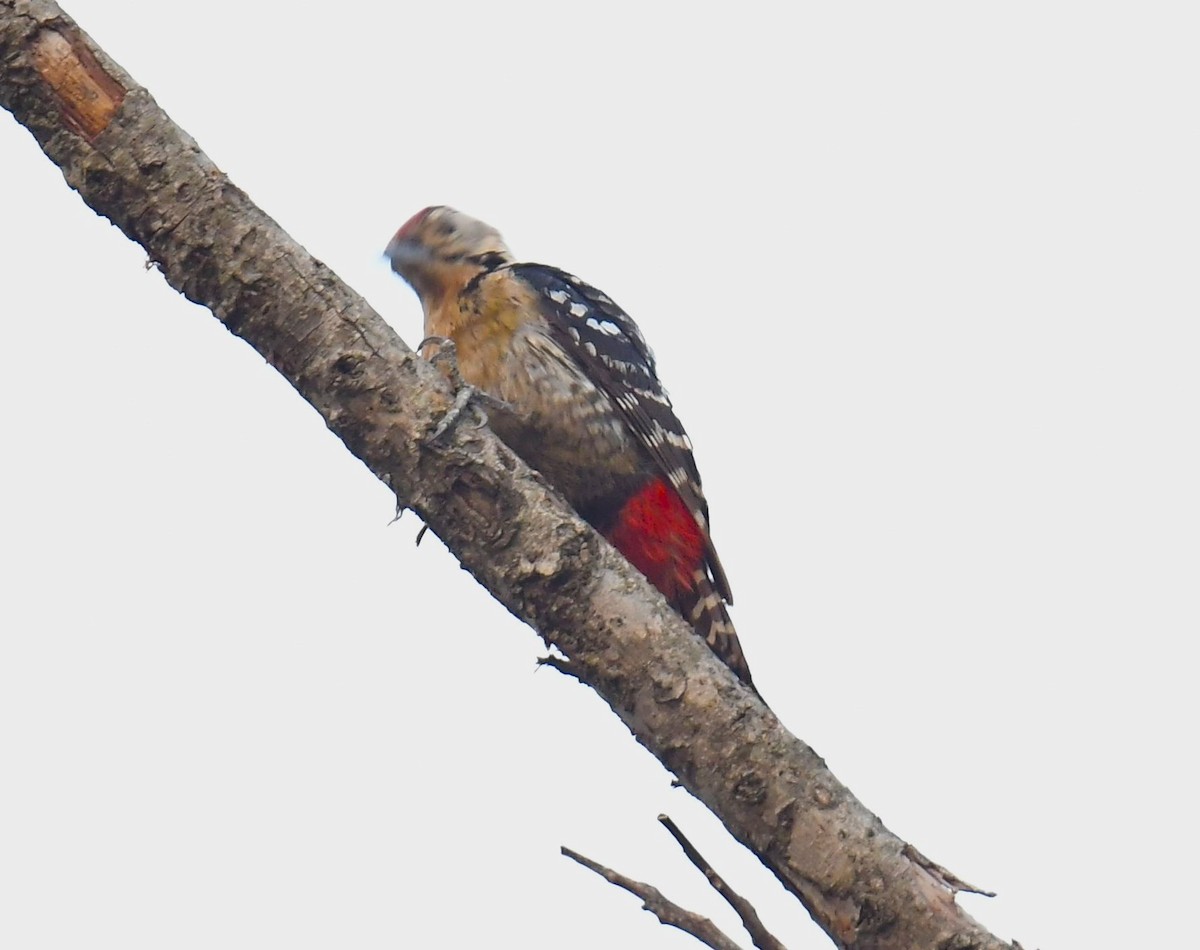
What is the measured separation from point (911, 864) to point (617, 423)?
9.56 ft

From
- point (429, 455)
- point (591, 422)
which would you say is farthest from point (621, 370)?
point (429, 455)

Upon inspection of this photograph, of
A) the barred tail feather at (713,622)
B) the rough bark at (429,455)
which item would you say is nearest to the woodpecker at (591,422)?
the barred tail feather at (713,622)

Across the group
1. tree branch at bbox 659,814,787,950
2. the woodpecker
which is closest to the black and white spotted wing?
the woodpecker

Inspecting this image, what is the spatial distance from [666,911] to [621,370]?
343 centimetres

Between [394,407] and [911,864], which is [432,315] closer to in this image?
[394,407]

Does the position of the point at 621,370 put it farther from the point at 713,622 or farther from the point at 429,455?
the point at 429,455

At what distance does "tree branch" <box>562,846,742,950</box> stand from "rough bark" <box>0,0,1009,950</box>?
17.9 inches

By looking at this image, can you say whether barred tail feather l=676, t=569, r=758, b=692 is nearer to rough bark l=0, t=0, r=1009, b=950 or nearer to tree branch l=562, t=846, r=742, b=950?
rough bark l=0, t=0, r=1009, b=950

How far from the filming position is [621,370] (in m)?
5.99

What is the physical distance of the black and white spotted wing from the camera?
5.83 metres

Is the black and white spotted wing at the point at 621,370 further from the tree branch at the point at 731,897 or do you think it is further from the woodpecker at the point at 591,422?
the tree branch at the point at 731,897

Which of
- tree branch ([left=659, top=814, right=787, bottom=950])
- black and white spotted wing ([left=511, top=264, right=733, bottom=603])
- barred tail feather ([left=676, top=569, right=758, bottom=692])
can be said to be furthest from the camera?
black and white spotted wing ([left=511, top=264, right=733, bottom=603])

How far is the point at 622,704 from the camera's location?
342 centimetres

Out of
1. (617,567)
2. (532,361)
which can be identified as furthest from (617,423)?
(617,567)
